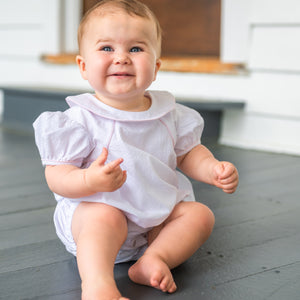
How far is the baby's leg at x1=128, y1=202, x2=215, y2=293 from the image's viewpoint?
0.88m

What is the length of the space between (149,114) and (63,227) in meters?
0.29

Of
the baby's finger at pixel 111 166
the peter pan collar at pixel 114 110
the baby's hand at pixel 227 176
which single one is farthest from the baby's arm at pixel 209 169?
the baby's finger at pixel 111 166

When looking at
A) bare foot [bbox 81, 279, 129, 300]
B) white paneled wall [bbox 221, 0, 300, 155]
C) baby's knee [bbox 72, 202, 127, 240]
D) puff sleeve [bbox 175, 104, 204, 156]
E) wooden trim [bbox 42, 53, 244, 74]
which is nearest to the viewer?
bare foot [bbox 81, 279, 129, 300]

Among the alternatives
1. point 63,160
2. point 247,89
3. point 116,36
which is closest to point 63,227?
point 63,160

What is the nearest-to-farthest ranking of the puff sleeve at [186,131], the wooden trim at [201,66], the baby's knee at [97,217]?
the baby's knee at [97,217]
the puff sleeve at [186,131]
the wooden trim at [201,66]

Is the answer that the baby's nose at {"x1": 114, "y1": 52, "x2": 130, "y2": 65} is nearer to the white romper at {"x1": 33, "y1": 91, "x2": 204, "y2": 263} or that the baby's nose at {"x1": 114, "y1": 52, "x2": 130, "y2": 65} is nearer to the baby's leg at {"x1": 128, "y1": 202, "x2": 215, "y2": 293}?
the white romper at {"x1": 33, "y1": 91, "x2": 204, "y2": 263}

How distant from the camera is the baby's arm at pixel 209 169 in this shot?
98 centimetres

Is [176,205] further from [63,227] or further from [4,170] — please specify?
[4,170]

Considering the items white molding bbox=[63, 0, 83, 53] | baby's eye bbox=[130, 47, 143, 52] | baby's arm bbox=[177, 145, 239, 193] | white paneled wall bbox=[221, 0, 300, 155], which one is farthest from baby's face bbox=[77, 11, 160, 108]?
white molding bbox=[63, 0, 83, 53]

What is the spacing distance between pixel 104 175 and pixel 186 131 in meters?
0.31

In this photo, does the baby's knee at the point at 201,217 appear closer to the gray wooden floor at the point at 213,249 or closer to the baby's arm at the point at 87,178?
the gray wooden floor at the point at 213,249

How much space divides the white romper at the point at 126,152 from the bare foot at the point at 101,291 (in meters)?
0.18

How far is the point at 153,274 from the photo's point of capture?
0.86m

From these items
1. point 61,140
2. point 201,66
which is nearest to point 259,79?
point 201,66
